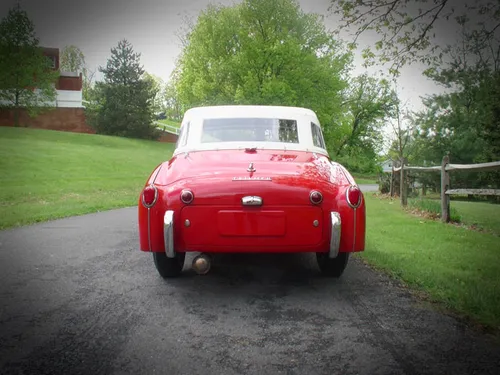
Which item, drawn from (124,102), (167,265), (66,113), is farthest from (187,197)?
(66,113)

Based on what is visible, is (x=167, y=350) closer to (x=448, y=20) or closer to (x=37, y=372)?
(x=37, y=372)

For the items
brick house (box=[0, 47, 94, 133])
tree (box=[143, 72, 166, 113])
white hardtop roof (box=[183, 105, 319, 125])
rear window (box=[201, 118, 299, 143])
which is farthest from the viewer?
tree (box=[143, 72, 166, 113])

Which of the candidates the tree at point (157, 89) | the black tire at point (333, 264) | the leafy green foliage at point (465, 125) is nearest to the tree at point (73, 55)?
the black tire at point (333, 264)

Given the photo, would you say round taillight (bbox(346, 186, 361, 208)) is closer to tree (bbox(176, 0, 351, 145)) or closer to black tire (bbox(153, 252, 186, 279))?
black tire (bbox(153, 252, 186, 279))

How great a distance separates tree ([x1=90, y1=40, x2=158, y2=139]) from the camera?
41.5 meters

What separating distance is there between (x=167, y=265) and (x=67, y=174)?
18567mm

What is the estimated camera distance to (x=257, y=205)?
346cm

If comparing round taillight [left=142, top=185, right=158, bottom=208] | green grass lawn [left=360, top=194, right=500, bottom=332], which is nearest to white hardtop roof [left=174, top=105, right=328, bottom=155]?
round taillight [left=142, top=185, right=158, bottom=208]

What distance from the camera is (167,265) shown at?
3.96 meters

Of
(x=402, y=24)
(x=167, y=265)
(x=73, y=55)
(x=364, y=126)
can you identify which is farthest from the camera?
(x=364, y=126)

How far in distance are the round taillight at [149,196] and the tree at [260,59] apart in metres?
17.8

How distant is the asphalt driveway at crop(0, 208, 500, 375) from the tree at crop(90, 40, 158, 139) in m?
39.1

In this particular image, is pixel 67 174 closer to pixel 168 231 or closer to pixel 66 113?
pixel 168 231

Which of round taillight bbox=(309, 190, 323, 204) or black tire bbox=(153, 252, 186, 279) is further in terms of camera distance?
black tire bbox=(153, 252, 186, 279)
